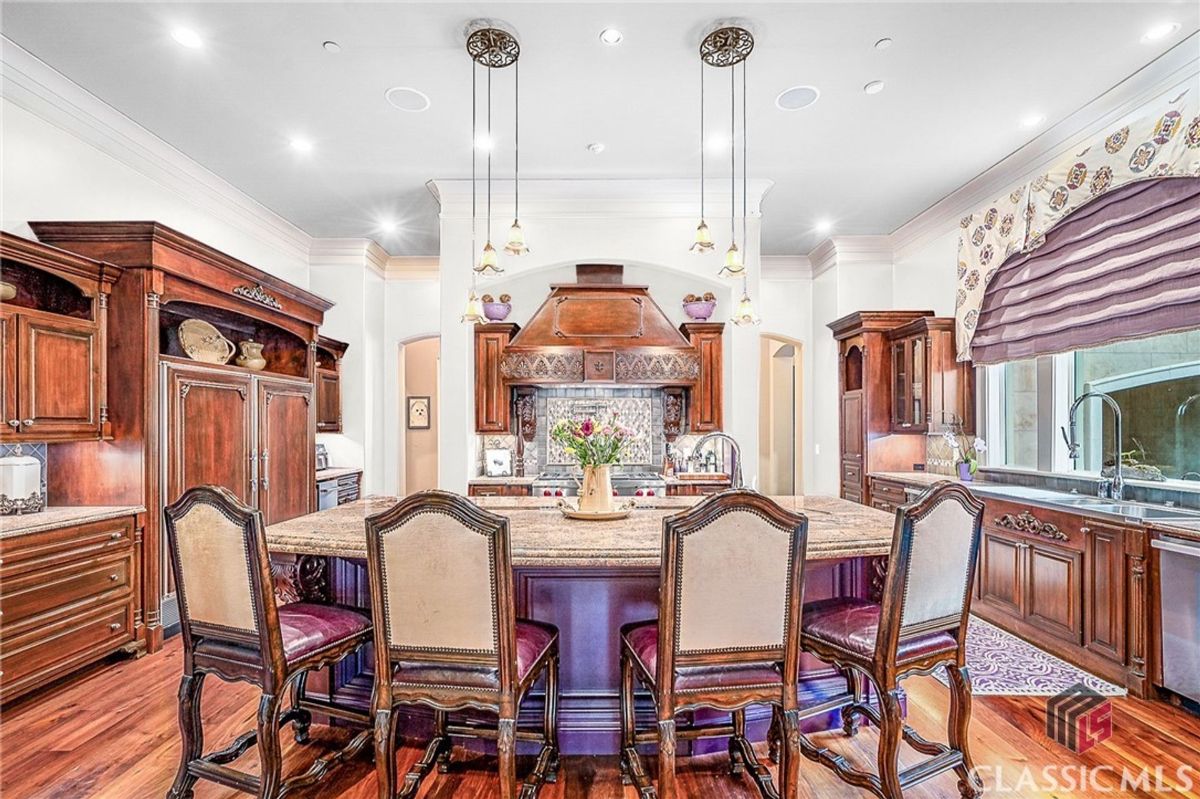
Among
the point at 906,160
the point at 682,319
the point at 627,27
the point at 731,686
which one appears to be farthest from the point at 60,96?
the point at 906,160

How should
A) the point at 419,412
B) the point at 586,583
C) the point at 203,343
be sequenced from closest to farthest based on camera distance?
the point at 586,583 < the point at 203,343 < the point at 419,412

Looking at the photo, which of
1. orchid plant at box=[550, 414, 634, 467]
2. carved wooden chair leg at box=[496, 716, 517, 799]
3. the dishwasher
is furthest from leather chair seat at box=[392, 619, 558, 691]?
the dishwasher

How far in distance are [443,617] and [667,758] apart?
0.79 metres

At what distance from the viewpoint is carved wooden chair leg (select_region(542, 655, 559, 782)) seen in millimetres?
2148

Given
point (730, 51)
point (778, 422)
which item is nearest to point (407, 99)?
point (730, 51)

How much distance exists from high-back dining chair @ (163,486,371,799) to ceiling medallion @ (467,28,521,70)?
8.16 feet

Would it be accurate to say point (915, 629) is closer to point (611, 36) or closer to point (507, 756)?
point (507, 756)

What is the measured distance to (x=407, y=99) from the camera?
3686mm

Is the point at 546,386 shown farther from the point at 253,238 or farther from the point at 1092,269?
the point at 1092,269

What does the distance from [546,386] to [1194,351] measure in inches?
181

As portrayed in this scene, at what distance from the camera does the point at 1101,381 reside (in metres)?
3.90

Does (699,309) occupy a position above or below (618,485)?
above

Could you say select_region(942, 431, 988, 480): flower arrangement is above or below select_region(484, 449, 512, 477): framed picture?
above

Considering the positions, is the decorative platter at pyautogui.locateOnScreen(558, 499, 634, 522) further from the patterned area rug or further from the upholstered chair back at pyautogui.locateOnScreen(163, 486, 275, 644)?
the patterned area rug
